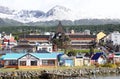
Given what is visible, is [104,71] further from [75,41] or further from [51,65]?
[75,41]

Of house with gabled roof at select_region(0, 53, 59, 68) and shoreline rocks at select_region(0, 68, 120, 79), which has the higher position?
house with gabled roof at select_region(0, 53, 59, 68)

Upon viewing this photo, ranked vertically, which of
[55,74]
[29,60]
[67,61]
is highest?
[29,60]

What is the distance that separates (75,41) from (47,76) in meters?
46.2

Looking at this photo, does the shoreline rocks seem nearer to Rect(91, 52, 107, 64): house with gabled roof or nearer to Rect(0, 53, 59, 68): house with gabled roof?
Rect(0, 53, 59, 68): house with gabled roof

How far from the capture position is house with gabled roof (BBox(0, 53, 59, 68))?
129ft

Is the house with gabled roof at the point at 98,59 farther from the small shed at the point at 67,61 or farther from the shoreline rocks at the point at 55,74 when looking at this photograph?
the shoreline rocks at the point at 55,74

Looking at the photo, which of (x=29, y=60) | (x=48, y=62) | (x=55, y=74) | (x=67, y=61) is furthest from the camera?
(x=67, y=61)

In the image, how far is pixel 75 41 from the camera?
79438mm

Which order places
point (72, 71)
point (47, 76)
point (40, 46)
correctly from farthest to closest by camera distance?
point (40, 46) < point (72, 71) < point (47, 76)

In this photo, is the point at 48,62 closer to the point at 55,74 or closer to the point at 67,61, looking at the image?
the point at 67,61

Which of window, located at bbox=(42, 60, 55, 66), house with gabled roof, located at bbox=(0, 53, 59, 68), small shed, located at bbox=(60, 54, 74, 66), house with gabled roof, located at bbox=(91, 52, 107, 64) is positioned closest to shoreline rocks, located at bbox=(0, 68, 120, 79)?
window, located at bbox=(42, 60, 55, 66)

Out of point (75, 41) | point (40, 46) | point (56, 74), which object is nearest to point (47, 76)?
point (56, 74)

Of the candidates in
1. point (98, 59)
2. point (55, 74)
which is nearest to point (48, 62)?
point (55, 74)

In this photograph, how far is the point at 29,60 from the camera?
130 ft
